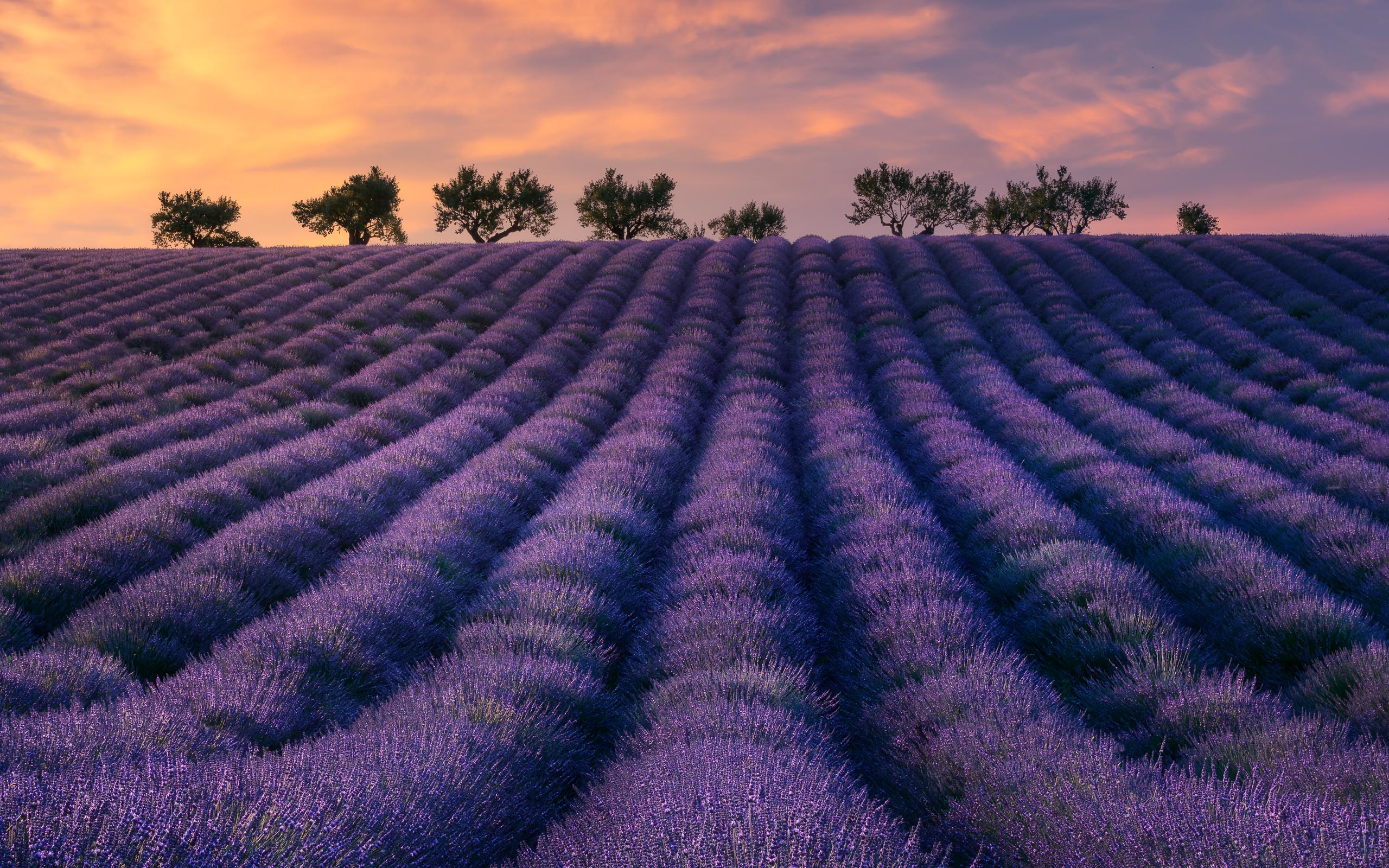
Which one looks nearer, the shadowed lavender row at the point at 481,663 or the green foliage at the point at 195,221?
the shadowed lavender row at the point at 481,663

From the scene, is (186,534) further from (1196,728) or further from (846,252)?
(846,252)

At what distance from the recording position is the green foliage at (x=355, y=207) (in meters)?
45.1

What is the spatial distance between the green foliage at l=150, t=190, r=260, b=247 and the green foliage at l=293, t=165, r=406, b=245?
4.27 metres

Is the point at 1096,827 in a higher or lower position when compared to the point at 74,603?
higher

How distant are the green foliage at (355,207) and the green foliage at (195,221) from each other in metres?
4.27

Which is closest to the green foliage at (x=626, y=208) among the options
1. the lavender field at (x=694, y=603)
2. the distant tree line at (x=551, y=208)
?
the distant tree line at (x=551, y=208)

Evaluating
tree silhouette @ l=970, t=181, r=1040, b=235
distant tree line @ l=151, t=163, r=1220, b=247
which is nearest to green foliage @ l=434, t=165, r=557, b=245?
distant tree line @ l=151, t=163, r=1220, b=247

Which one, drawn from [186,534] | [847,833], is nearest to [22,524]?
[186,534]

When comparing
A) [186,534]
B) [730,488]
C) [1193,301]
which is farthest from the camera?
[1193,301]

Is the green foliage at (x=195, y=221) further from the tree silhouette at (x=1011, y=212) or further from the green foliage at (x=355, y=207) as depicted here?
the tree silhouette at (x=1011, y=212)

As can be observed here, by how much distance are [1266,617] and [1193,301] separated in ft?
39.5

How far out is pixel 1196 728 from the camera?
288 centimetres

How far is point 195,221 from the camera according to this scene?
151ft

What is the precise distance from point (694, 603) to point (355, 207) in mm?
48398
